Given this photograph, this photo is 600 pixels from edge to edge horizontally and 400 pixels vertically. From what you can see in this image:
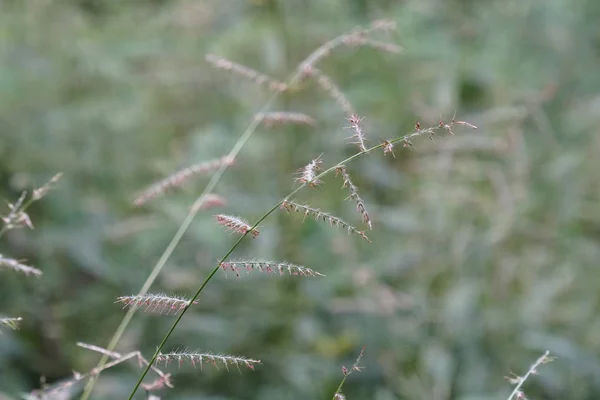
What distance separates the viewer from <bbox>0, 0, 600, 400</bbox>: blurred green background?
9.49 feet

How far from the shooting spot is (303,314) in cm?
295

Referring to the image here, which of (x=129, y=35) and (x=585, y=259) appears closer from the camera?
(x=585, y=259)

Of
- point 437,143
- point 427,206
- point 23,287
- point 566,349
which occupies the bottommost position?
point 23,287

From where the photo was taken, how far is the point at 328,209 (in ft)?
10.2

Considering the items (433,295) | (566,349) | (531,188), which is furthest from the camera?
(531,188)

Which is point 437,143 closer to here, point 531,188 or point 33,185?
point 531,188

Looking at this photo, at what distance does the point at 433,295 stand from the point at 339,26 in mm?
1117

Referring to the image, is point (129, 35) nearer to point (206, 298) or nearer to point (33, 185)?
point (33, 185)

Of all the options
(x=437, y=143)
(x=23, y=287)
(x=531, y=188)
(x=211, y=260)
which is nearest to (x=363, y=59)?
(x=437, y=143)

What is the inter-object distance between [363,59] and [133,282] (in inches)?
51.0

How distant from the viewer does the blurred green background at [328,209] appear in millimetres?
2893

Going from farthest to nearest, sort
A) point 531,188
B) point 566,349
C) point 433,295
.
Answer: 1. point 531,188
2. point 433,295
3. point 566,349

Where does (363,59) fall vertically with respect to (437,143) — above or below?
above

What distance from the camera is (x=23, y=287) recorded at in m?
3.13
